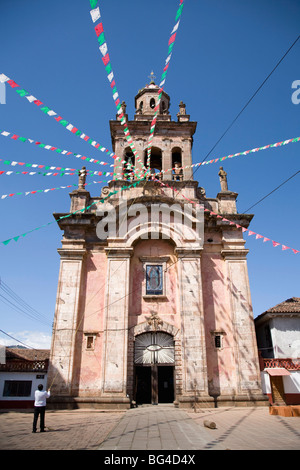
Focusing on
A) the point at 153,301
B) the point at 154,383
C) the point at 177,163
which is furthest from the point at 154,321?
the point at 177,163

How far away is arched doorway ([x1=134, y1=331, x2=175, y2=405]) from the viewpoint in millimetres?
15711

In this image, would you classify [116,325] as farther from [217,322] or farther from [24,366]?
[24,366]

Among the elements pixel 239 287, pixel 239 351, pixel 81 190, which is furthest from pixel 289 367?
pixel 81 190

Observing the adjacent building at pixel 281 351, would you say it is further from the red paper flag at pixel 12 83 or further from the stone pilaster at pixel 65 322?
the red paper flag at pixel 12 83

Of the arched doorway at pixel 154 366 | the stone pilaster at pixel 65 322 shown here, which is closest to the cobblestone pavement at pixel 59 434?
the stone pilaster at pixel 65 322

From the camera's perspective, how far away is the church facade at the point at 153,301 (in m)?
15.0

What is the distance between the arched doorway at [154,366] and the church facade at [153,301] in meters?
0.05

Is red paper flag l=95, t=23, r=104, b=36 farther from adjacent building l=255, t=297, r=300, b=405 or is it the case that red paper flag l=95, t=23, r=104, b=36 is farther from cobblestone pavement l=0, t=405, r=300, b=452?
adjacent building l=255, t=297, r=300, b=405

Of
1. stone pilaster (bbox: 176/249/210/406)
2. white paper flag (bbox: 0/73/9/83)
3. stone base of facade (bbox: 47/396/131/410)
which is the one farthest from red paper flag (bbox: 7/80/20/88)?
stone base of facade (bbox: 47/396/131/410)

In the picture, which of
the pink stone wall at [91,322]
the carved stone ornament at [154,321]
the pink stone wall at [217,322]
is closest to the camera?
the pink stone wall at [91,322]

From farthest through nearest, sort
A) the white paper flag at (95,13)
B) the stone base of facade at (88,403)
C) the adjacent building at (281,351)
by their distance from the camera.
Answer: the adjacent building at (281,351) → the stone base of facade at (88,403) → the white paper flag at (95,13)
